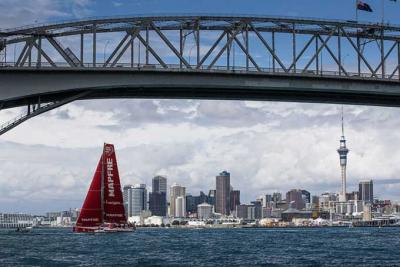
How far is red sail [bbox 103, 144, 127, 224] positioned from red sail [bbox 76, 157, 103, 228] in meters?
0.91

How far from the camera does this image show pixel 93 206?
119062 mm

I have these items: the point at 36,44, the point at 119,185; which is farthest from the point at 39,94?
the point at 119,185

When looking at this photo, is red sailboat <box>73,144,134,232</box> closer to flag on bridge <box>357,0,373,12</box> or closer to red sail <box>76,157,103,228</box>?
red sail <box>76,157,103,228</box>

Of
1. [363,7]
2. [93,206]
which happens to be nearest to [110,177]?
[93,206]

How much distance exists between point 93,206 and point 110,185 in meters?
4.06

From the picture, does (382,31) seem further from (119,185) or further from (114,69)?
(119,185)

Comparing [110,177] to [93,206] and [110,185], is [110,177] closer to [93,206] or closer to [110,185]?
[110,185]

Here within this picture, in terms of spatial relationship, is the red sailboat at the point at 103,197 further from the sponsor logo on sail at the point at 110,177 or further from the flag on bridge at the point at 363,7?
the flag on bridge at the point at 363,7

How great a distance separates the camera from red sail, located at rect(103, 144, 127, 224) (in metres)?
119

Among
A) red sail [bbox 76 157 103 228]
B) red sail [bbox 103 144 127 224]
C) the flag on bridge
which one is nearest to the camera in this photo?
the flag on bridge

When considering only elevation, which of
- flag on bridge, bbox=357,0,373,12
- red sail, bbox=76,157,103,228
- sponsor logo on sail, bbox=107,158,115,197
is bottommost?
red sail, bbox=76,157,103,228

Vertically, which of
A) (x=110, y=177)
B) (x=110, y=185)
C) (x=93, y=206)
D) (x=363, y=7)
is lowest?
(x=93, y=206)

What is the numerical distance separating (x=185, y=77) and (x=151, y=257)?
15068 mm

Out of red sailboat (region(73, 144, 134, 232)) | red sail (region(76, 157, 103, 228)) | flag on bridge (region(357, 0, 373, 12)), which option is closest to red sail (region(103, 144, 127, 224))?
red sailboat (region(73, 144, 134, 232))
